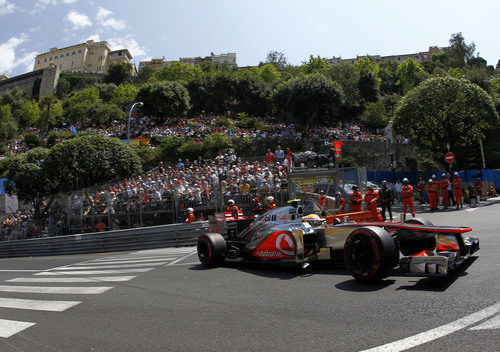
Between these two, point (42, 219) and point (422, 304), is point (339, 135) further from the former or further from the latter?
point (422, 304)

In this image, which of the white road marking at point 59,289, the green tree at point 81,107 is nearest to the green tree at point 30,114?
the green tree at point 81,107

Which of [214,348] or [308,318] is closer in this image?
[214,348]

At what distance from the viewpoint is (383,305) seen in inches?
186

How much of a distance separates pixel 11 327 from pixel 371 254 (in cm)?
525

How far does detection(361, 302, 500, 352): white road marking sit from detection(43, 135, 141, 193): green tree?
2684 centimetres

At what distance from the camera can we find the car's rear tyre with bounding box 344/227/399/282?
5.51m

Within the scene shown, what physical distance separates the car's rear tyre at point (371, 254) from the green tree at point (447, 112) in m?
28.1

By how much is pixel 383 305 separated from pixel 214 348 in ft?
7.07

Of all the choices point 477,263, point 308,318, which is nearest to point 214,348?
point 308,318

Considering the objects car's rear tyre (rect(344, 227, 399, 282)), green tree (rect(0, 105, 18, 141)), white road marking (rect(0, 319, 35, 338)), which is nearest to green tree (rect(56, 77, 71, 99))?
green tree (rect(0, 105, 18, 141))

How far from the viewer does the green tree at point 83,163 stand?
27141 mm

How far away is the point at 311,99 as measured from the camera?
5184cm

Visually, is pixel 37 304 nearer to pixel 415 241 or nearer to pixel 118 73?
pixel 415 241

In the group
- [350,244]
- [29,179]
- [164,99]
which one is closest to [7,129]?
[164,99]
